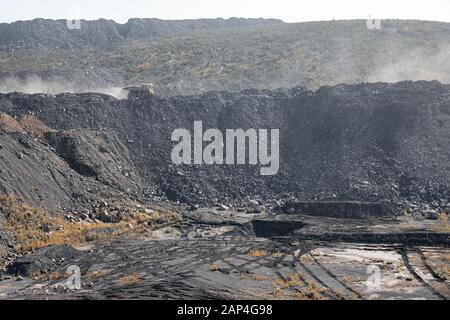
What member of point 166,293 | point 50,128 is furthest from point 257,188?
point 166,293

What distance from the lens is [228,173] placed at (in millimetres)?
31266

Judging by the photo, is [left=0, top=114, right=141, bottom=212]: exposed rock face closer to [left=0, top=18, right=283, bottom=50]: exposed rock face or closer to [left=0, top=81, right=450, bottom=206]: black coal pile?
[left=0, top=81, right=450, bottom=206]: black coal pile

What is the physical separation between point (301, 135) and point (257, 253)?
15.4m

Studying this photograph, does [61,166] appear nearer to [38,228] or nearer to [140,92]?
[38,228]

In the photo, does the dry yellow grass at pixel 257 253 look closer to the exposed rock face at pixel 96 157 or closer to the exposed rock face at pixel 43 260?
the exposed rock face at pixel 43 260

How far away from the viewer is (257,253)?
791 inches

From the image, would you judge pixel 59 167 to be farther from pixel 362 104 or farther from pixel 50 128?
pixel 362 104

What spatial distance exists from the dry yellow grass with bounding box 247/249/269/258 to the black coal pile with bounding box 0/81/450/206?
8.49 m

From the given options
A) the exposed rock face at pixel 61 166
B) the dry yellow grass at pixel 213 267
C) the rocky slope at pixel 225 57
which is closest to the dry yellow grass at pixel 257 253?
the dry yellow grass at pixel 213 267

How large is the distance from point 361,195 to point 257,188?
217 inches

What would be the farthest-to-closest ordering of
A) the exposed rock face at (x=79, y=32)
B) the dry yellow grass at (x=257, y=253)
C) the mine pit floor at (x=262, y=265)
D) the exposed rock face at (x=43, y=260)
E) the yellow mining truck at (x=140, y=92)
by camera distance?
the exposed rock face at (x=79, y=32), the yellow mining truck at (x=140, y=92), the dry yellow grass at (x=257, y=253), the exposed rock face at (x=43, y=260), the mine pit floor at (x=262, y=265)

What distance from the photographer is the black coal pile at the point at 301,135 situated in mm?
29141

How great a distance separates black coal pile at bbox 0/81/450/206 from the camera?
95.6 feet

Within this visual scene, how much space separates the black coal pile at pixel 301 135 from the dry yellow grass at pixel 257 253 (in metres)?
8.49
